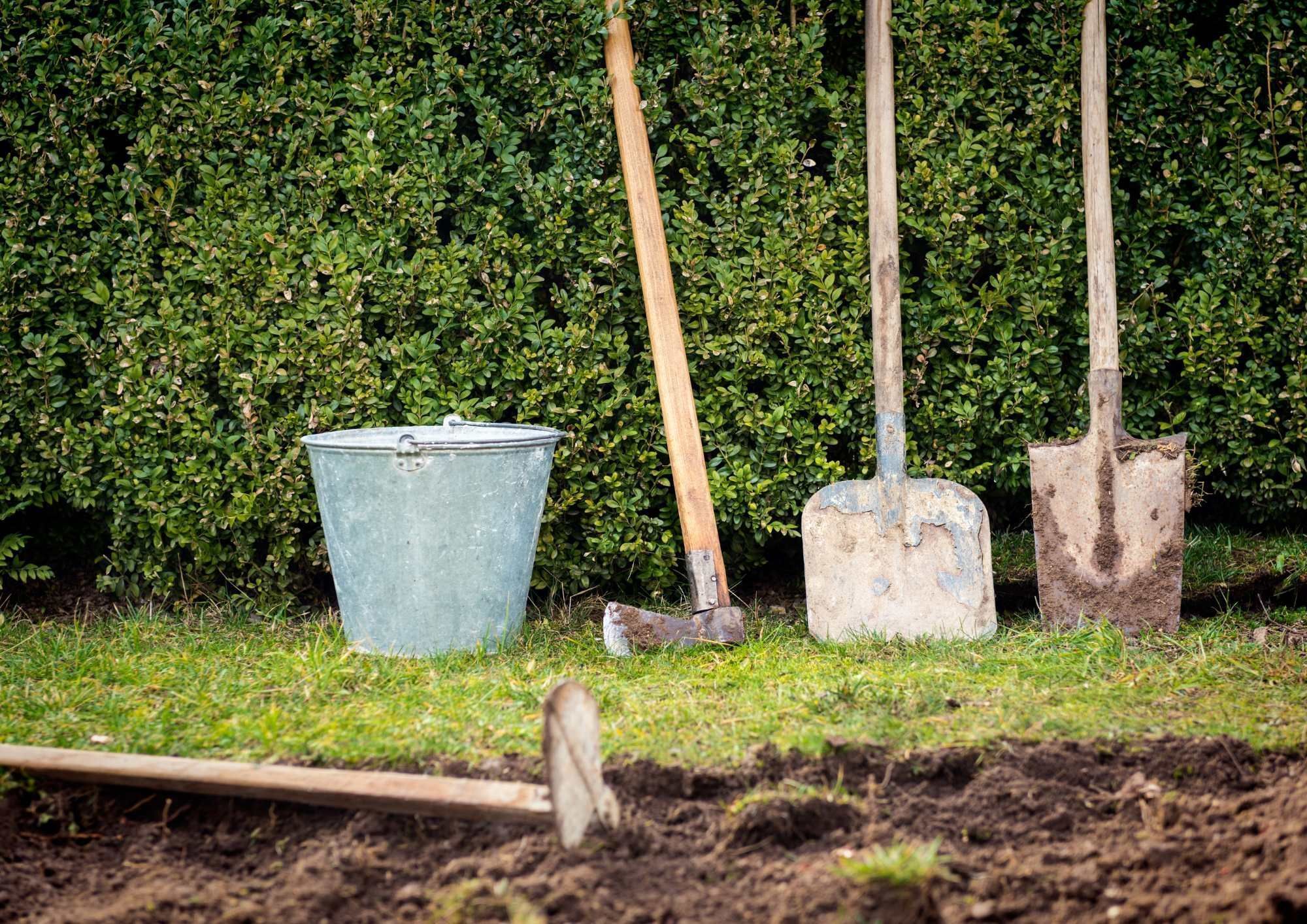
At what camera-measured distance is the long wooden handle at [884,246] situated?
348 centimetres

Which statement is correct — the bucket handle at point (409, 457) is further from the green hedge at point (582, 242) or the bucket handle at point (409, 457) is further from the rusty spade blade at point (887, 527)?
the rusty spade blade at point (887, 527)

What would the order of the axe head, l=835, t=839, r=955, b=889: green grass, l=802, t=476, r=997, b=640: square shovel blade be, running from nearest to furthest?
1. l=835, t=839, r=955, b=889: green grass
2. the axe head
3. l=802, t=476, r=997, b=640: square shovel blade

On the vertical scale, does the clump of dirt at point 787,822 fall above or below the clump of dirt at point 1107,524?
below

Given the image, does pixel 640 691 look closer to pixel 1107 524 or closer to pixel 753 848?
pixel 753 848

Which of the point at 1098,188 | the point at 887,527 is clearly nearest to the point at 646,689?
the point at 887,527

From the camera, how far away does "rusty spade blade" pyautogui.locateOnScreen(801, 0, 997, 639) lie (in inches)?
133

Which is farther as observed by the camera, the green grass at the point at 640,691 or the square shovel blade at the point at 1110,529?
the square shovel blade at the point at 1110,529

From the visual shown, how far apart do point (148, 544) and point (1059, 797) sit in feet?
10.5

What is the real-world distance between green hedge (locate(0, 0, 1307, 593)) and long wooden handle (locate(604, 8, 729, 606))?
0.10 meters

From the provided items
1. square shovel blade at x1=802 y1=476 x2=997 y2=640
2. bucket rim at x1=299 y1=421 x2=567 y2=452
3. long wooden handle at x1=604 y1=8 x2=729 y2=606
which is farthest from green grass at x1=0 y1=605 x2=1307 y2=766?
bucket rim at x1=299 y1=421 x2=567 y2=452

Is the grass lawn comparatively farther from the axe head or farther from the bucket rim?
the bucket rim

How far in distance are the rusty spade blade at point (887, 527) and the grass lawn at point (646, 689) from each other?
0.13 meters

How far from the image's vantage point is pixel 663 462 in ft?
12.1

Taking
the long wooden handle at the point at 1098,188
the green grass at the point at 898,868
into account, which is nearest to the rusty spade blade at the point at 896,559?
the long wooden handle at the point at 1098,188
